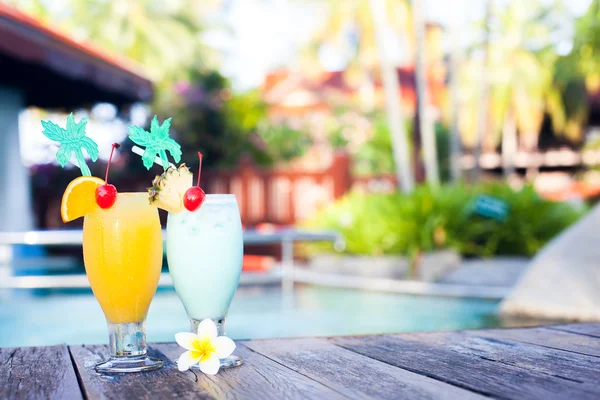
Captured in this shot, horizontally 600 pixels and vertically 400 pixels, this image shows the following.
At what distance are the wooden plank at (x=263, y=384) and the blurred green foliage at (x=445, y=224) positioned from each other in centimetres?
608

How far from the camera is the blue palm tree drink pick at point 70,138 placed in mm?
1094

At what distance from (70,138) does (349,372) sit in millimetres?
519

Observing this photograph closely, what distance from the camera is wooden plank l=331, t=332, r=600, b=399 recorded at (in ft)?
3.02

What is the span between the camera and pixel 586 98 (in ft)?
71.2

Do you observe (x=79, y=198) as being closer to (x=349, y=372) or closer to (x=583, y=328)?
(x=349, y=372)

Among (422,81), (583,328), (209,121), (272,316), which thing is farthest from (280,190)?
(583,328)

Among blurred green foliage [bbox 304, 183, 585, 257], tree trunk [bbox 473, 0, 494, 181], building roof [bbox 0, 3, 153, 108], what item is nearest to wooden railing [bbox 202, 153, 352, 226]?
blurred green foliage [bbox 304, 183, 585, 257]

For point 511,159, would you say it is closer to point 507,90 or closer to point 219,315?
point 507,90

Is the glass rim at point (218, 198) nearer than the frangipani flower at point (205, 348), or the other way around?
the frangipani flower at point (205, 348)

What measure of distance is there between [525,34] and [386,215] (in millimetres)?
17081

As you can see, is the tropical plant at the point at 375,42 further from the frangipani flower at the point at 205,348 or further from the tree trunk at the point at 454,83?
the frangipani flower at the point at 205,348

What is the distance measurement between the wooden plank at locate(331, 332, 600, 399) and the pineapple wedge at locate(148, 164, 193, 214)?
38cm

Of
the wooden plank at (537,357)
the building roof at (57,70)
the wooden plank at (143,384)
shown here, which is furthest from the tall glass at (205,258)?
the building roof at (57,70)

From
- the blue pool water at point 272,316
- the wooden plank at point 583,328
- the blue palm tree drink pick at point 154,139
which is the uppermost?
the blue palm tree drink pick at point 154,139
